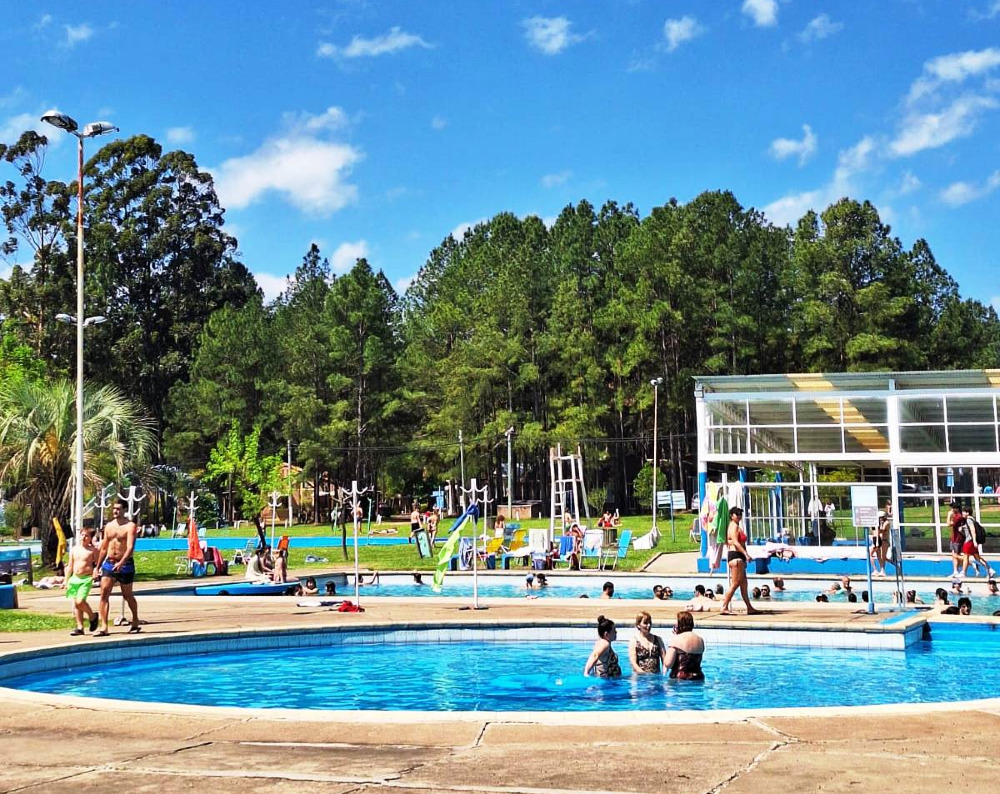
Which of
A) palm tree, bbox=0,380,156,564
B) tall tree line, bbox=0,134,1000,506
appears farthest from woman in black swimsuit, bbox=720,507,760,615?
tall tree line, bbox=0,134,1000,506

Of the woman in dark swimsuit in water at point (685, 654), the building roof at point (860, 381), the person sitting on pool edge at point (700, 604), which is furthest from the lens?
the building roof at point (860, 381)

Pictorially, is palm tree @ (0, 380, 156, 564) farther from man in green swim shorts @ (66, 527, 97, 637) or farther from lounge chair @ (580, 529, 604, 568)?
man in green swim shorts @ (66, 527, 97, 637)

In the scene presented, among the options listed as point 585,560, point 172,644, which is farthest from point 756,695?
point 585,560

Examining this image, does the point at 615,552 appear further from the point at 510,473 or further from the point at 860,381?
the point at 510,473

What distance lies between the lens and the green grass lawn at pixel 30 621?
15.1 m

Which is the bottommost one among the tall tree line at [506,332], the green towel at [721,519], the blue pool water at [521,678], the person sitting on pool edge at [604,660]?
the blue pool water at [521,678]

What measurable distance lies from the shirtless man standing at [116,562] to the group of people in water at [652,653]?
19.4 feet

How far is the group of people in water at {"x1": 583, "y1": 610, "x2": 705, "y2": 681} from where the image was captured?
474 inches

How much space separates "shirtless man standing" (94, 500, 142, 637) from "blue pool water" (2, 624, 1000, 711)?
95 cm

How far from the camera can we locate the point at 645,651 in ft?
40.2

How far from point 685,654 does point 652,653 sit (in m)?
0.39

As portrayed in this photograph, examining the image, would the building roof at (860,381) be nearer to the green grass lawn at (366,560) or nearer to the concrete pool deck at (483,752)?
the green grass lawn at (366,560)

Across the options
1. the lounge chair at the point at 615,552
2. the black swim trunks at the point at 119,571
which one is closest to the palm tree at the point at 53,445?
the lounge chair at the point at 615,552

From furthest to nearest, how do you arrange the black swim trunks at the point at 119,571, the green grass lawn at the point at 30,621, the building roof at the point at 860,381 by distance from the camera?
the building roof at the point at 860,381 → the green grass lawn at the point at 30,621 → the black swim trunks at the point at 119,571
